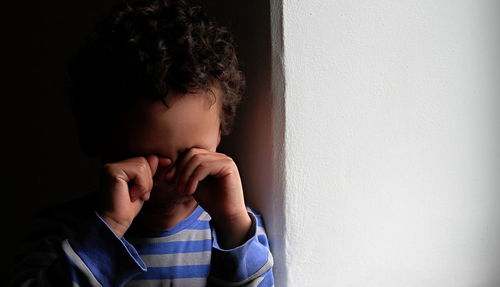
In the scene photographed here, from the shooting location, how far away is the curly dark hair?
25.8 inches

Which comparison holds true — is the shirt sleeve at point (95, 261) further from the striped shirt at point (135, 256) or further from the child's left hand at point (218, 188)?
the child's left hand at point (218, 188)

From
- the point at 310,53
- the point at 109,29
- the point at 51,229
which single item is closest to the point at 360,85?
the point at 310,53

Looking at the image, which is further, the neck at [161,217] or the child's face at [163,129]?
the neck at [161,217]

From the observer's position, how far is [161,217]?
767mm

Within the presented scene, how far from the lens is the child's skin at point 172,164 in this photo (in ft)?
2.12

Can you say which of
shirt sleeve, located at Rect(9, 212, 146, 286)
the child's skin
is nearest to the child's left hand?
the child's skin

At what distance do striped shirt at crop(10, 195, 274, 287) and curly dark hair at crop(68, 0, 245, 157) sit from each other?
0.13m

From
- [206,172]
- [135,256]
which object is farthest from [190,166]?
[135,256]

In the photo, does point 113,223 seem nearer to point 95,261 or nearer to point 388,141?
point 95,261

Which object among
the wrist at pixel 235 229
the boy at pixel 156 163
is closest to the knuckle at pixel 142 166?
the boy at pixel 156 163

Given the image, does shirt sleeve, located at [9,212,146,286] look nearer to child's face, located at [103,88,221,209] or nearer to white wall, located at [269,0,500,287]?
child's face, located at [103,88,221,209]

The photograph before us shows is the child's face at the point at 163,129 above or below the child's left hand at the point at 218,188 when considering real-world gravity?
above

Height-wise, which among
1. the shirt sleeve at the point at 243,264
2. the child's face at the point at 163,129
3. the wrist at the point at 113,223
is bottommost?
the shirt sleeve at the point at 243,264

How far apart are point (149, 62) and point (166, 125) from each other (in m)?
0.08
